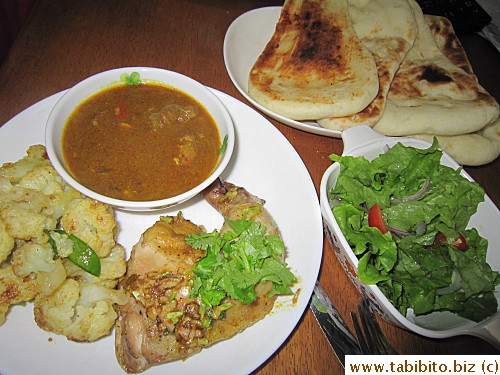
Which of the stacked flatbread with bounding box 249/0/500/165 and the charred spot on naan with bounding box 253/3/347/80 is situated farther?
the charred spot on naan with bounding box 253/3/347/80

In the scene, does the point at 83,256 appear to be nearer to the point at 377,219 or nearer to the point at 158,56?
the point at 377,219

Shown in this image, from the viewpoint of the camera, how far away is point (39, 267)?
180 centimetres

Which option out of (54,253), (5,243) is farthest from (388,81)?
(5,243)

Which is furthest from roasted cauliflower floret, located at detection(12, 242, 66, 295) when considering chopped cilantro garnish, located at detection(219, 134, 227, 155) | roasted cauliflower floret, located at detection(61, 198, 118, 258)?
chopped cilantro garnish, located at detection(219, 134, 227, 155)

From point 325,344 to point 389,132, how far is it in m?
1.67

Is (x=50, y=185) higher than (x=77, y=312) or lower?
higher

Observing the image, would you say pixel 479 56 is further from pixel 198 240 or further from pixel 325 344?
pixel 198 240

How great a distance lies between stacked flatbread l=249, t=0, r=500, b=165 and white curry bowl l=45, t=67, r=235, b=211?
2.05ft

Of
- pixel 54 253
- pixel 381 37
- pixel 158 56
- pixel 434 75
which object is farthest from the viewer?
pixel 158 56

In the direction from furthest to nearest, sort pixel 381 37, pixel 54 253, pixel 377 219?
1. pixel 381 37
2. pixel 377 219
3. pixel 54 253

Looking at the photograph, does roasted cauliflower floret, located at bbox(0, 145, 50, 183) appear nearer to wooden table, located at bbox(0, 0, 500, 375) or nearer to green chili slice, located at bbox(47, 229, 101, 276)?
green chili slice, located at bbox(47, 229, 101, 276)

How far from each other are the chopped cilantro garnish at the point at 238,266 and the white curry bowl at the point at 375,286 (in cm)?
45

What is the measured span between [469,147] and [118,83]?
2746mm

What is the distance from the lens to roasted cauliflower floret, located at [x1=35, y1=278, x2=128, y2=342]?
69.2 inches
